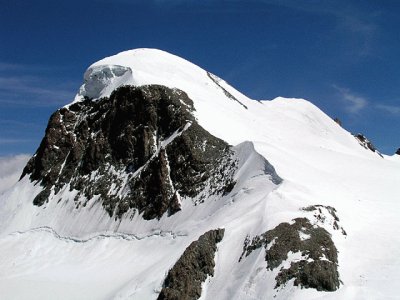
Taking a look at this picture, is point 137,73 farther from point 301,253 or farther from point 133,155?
point 301,253

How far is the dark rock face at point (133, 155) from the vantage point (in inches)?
1535

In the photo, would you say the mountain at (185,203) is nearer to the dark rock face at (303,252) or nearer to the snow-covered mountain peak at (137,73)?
the dark rock face at (303,252)

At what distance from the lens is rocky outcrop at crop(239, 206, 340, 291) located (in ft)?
Result: 72.5

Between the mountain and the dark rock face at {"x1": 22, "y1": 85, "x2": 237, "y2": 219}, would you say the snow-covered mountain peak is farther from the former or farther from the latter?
the dark rock face at {"x1": 22, "y1": 85, "x2": 237, "y2": 219}

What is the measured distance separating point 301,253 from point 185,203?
589 inches

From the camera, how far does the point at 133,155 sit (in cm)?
4491

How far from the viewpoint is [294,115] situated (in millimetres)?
66812

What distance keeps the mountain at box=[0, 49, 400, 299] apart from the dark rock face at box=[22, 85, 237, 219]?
12 centimetres

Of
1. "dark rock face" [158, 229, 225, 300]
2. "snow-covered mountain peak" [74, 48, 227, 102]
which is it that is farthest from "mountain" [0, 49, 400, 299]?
"snow-covered mountain peak" [74, 48, 227, 102]

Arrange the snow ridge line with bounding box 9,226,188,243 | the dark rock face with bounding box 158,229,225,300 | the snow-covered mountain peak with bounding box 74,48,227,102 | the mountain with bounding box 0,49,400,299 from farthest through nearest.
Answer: the snow-covered mountain peak with bounding box 74,48,227,102 → the snow ridge line with bounding box 9,226,188,243 → the dark rock face with bounding box 158,229,225,300 → the mountain with bounding box 0,49,400,299

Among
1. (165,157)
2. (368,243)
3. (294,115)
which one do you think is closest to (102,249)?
(165,157)

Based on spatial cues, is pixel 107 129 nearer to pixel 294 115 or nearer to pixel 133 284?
pixel 133 284

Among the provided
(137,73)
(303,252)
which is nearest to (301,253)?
(303,252)

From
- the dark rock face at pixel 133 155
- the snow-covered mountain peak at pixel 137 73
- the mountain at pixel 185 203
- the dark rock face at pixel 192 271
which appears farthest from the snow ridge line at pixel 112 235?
the snow-covered mountain peak at pixel 137 73
